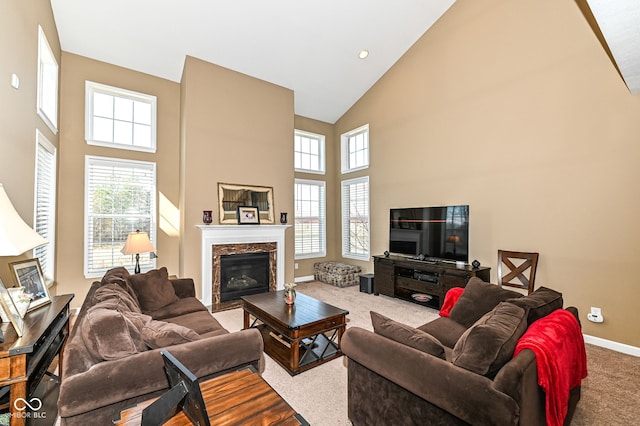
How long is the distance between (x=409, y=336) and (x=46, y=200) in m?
4.82

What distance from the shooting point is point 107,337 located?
5.32 feet

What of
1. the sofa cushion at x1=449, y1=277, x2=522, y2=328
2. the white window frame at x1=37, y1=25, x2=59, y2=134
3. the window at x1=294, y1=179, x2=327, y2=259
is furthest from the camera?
the window at x1=294, y1=179, x2=327, y2=259

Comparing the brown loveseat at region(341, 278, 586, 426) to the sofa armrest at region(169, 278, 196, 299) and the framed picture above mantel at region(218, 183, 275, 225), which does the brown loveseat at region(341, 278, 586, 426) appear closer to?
the sofa armrest at region(169, 278, 196, 299)

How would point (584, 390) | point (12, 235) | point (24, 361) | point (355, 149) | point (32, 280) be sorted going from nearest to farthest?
point (24, 361)
point (12, 235)
point (32, 280)
point (584, 390)
point (355, 149)

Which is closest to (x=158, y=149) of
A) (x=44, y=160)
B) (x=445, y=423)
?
(x=44, y=160)

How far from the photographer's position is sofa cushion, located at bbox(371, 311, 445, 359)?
66.0 inches

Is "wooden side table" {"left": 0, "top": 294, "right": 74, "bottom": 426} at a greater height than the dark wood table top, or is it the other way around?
"wooden side table" {"left": 0, "top": 294, "right": 74, "bottom": 426}

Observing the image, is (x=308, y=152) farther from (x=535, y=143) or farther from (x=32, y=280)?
(x=32, y=280)

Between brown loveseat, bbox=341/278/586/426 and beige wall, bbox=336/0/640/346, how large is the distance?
1.82 m

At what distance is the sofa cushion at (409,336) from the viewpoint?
5.50 ft

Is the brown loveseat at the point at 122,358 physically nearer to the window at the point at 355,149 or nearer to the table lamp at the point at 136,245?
the table lamp at the point at 136,245

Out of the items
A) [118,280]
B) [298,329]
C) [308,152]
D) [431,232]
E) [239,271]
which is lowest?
[298,329]

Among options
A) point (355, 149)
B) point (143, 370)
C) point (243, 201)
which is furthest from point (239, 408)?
point (355, 149)

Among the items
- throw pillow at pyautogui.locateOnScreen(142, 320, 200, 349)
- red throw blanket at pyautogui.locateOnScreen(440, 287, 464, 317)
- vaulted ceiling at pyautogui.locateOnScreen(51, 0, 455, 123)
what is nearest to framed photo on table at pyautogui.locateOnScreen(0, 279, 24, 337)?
throw pillow at pyautogui.locateOnScreen(142, 320, 200, 349)
